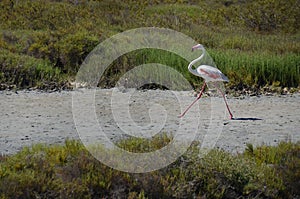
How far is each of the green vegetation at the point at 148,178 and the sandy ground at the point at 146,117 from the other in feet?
5.07

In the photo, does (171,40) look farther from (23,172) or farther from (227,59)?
(23,172)

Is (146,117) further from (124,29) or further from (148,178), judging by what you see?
(124,29)

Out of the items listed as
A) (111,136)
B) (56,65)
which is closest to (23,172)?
(111,136)

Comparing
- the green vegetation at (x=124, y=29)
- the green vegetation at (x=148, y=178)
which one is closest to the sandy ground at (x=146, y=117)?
the green vegetation at (x=124, y=29)

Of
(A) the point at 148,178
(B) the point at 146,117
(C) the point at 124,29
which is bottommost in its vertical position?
(B) the point at 146,117

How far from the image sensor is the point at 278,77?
12.5 meters

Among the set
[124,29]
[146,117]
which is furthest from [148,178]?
[124,29]

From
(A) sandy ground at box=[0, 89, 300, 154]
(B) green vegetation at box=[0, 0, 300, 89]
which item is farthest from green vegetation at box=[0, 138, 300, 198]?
(B) green vegetation at box=[0, 0, 300, 89]

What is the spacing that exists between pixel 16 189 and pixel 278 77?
25.8ft

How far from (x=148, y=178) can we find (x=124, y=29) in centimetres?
1171

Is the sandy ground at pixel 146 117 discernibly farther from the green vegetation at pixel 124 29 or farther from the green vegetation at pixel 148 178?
the green vegetation at pixel 148 178

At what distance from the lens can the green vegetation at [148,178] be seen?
5.77 meters

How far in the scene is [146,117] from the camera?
1015 cm

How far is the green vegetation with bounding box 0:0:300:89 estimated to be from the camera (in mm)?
12617
